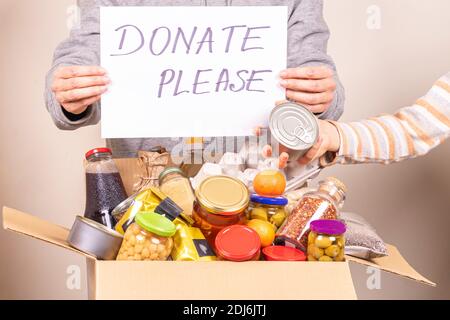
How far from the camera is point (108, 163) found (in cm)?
95

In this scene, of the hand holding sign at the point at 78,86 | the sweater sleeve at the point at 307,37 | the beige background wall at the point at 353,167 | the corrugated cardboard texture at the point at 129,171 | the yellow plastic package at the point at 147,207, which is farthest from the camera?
the beige background wall at the point at 353,167

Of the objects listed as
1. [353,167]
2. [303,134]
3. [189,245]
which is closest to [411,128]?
[303,134]

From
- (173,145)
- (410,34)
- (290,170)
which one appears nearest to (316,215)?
(290,170)

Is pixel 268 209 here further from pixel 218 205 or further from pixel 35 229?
pixel 35 229

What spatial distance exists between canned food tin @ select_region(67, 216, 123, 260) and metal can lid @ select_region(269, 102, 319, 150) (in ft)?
0.87

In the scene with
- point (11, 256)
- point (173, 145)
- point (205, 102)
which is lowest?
point (11, 256)

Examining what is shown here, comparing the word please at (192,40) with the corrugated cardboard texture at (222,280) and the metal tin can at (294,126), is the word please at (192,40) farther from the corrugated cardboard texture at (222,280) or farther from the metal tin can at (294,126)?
the corrugated cardboard texture at (222,280)

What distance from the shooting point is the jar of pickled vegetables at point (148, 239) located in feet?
2.41

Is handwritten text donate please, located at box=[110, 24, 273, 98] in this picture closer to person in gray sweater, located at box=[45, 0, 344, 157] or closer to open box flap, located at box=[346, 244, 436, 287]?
person in gray sweater, located at box=[45, 0, 344, 157]

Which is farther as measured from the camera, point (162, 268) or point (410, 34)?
point (410, 34)

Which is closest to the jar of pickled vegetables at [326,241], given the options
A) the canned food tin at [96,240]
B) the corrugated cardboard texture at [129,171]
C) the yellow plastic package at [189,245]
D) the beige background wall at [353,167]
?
the yellow plastic package at [189,245]

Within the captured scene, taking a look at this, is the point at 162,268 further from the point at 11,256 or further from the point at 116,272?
the point at 11,256

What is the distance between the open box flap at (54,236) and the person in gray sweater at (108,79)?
20cm

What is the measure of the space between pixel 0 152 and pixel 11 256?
1.03 feet
